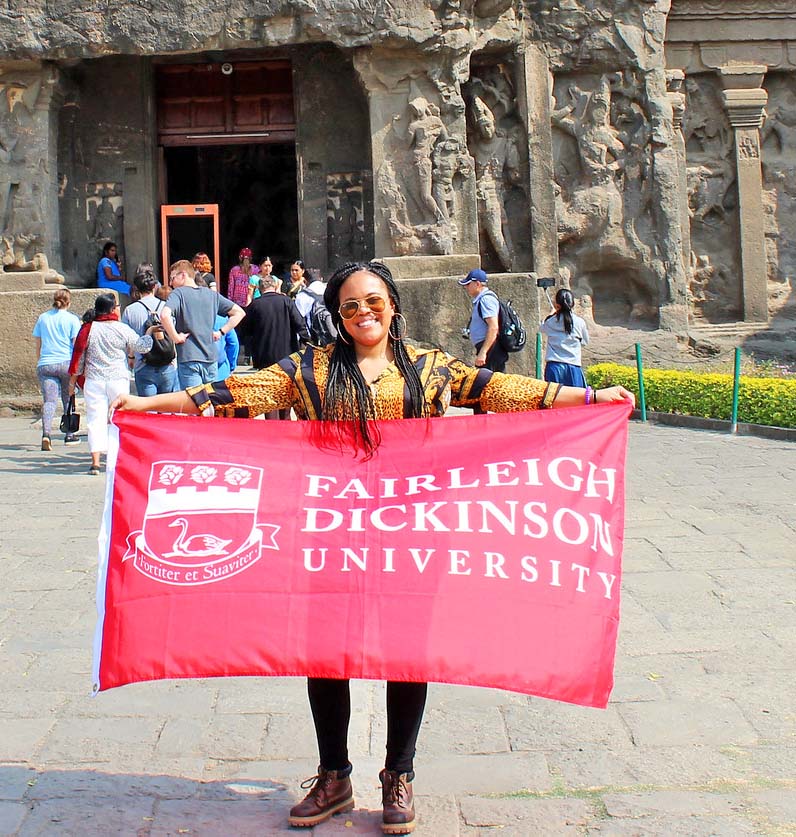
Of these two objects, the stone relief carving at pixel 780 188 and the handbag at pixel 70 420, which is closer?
the handbag at pixel 70 420

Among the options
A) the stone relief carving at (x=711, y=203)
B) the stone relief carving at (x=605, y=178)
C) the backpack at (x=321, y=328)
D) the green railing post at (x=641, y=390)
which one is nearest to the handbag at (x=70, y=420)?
the backpack at (x=321, y=328)

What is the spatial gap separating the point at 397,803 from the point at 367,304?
1.48 meters

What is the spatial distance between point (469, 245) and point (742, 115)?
6.40 meters

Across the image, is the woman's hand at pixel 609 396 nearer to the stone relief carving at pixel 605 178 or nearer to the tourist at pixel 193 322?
the tourist at pixel 193 322

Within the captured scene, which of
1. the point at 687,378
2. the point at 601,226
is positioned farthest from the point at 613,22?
the point at 687,378

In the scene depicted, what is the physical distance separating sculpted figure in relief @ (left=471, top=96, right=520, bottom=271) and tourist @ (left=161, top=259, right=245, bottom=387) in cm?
793

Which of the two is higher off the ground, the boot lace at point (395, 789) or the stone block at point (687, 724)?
the boot lace at point (395, 789)

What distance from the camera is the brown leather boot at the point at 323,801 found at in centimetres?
332

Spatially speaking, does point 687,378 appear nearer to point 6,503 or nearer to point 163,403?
point 6,503

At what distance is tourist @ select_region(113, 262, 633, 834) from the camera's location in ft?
10.8

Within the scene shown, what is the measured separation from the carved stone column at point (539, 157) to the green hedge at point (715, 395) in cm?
345

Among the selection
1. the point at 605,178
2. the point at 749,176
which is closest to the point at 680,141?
the point at 749,176

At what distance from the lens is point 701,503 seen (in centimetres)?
812

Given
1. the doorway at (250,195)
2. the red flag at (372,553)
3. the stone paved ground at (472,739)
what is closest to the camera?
the red flag at (372,553)
